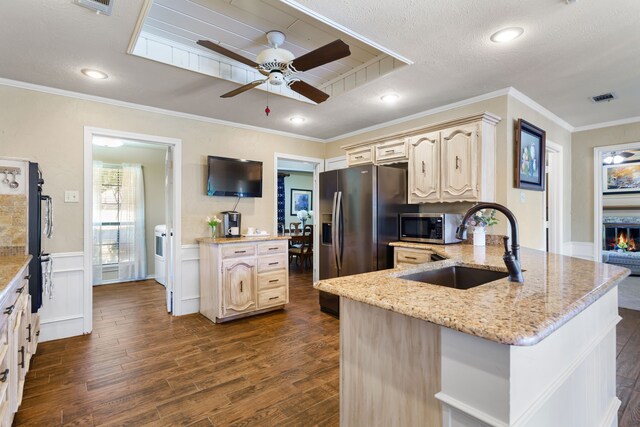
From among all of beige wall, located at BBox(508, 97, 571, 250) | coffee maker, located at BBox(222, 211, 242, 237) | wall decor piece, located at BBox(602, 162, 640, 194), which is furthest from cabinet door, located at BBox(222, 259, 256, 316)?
wall decor piece, located at BBox(602, 162, 640, 194)

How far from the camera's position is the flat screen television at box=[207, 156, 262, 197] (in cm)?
392

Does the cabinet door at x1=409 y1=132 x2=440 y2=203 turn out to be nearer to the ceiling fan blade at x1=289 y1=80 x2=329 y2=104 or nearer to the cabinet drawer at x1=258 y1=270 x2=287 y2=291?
the ceiling fan blade at x1=289 y1=80 x2=329 y2=104

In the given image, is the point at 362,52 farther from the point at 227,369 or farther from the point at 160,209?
the point at 160,209

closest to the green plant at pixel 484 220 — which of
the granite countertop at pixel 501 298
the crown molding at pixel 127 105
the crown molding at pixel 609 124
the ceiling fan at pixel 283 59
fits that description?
the granite countertop at pixel 501 298

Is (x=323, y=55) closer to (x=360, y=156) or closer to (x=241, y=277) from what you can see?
(x=360, y=156)

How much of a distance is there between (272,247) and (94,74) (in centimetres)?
237

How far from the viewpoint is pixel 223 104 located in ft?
11.5

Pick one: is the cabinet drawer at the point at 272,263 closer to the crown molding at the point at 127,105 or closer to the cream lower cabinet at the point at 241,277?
the cream lower cabinet at the point at 241,277

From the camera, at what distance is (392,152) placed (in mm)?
3637

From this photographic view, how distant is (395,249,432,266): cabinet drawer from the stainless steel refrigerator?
0.44 ft

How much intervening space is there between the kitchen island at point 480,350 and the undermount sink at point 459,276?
119mm

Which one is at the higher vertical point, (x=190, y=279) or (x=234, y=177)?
(x=234, y=177)

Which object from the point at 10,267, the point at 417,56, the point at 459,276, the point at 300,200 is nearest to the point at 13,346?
the point at 10,267

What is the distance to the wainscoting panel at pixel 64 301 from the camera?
3031mm
